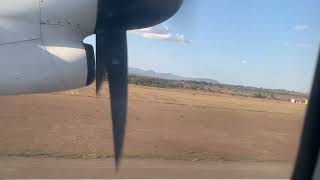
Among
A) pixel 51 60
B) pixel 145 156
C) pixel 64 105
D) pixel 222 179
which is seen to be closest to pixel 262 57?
pixel 51 60

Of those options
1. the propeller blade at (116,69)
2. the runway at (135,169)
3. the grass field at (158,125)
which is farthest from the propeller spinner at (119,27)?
the runway at (135,169)

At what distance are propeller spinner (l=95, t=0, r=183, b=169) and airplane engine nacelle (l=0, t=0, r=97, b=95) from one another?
11cm

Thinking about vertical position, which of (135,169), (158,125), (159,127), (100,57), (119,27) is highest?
(119,27)

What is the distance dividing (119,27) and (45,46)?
73cm

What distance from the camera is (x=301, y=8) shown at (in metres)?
5.44

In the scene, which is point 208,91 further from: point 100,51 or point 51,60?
point 51,60

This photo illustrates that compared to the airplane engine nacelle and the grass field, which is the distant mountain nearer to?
the grass field

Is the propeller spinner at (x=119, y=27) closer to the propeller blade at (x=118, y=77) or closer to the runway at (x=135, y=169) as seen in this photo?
the propeller blade at (x=118, y=77)

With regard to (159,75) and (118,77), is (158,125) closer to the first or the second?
(159,75)

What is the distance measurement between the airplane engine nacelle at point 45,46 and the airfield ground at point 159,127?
1.77 feet

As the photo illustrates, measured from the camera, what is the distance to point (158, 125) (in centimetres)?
846

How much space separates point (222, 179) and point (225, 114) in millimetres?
2166

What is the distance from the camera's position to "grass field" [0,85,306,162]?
6.47 meters

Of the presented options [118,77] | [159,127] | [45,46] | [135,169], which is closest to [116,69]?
[118,77]
